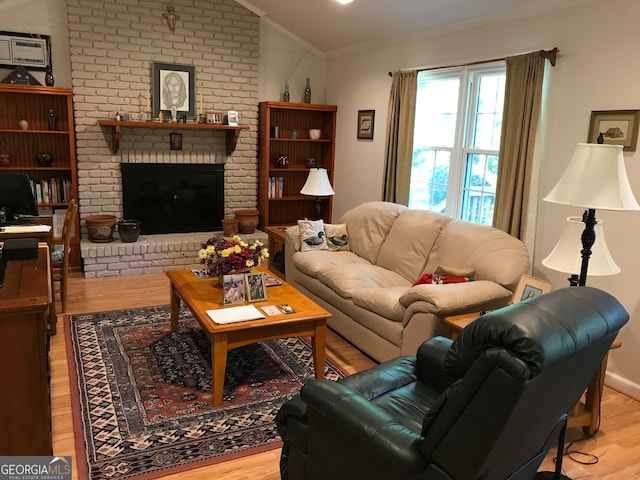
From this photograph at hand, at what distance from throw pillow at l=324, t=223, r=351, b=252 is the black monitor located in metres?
2.45

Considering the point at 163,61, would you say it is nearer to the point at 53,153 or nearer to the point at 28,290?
the point at 53,153

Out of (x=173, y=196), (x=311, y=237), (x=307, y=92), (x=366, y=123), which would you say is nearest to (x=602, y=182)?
(x=311, y=237)

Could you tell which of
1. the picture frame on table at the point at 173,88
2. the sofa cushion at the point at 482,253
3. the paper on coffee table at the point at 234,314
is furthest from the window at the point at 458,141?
the picture frame on table at the point at 173,88

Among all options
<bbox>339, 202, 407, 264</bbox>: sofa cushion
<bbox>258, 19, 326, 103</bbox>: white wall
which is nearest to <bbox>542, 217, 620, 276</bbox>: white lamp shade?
<bbox>339, 202, 407, 264</bbox>: sofa cushion

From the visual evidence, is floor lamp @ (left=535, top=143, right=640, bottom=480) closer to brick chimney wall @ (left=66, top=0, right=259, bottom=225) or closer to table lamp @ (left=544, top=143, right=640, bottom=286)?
table lamp @ (left=544, top=143, right=640, bottom=286)

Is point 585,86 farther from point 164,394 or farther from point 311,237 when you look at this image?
point 164,394

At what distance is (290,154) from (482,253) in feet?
11.9

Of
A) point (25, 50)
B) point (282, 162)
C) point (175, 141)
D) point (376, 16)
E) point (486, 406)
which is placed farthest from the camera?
point (282, 162)

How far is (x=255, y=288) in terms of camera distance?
3.32 m

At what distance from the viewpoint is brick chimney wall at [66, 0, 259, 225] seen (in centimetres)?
541

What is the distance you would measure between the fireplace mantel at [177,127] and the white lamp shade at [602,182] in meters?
4.17

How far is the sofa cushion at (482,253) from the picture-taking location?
3430 millimetres

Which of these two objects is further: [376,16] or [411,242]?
[376,16]

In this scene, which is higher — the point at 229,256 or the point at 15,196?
the point at 15,196
